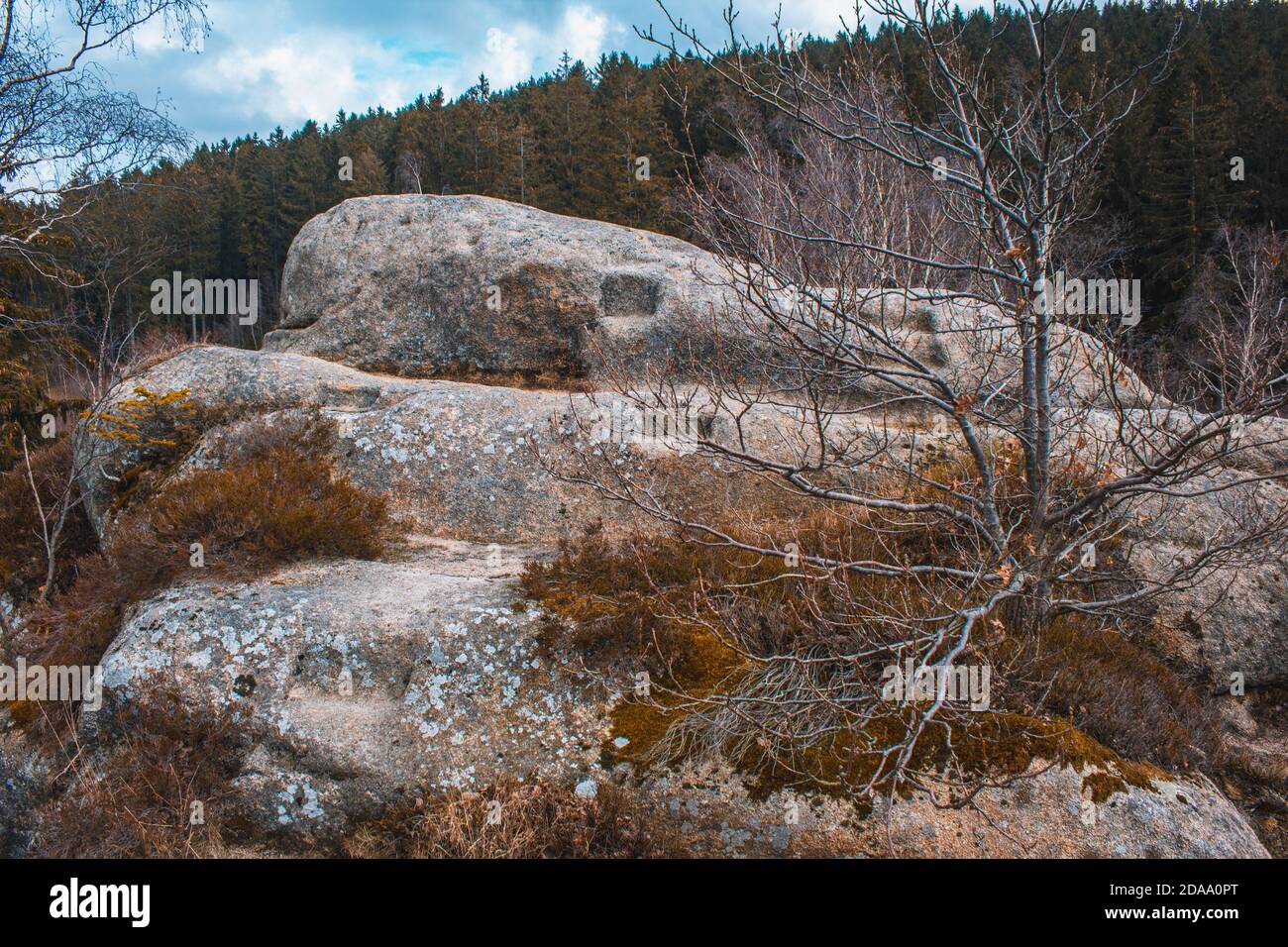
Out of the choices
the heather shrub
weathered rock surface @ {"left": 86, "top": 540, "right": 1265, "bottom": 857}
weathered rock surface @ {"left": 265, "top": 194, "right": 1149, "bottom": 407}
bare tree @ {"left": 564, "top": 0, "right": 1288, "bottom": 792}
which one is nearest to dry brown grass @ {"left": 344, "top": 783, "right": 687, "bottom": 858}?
weathered rock surface @ {"left": 86, "top": 540, "right": 1265, "bottom": 857}

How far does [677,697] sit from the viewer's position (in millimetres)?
6535

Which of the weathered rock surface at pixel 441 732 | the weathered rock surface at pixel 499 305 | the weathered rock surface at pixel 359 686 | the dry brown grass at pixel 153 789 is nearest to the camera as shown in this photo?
the weathered rock surface at pixel 441 732

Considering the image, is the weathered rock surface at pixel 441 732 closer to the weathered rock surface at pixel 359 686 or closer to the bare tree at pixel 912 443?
the weathered rock surface at pixel 359 686

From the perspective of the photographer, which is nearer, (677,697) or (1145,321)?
(677,697)

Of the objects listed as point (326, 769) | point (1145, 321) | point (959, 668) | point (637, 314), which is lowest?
point (326, 769)

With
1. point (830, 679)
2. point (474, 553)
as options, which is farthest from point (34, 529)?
point (830, 679)

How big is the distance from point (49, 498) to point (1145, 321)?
107 ft

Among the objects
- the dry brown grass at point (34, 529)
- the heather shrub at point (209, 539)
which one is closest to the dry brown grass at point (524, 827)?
the heather shrub at point (209, 539)

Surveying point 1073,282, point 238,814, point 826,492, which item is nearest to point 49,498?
point 238,814

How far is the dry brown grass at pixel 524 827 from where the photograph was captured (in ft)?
18.3

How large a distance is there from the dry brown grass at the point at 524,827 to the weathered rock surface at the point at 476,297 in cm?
826

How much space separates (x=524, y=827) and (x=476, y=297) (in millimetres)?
9740
